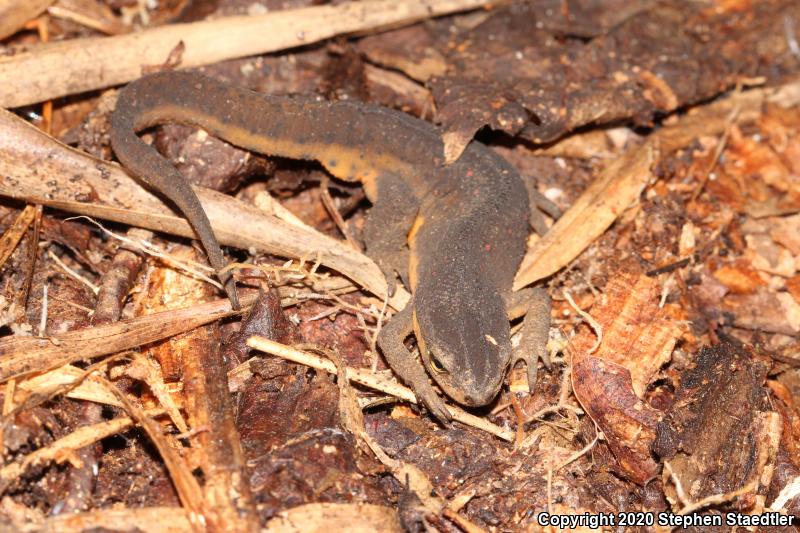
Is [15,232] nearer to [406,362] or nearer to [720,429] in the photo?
[406,362]

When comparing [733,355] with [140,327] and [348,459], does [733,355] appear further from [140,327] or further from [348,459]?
[140,327]

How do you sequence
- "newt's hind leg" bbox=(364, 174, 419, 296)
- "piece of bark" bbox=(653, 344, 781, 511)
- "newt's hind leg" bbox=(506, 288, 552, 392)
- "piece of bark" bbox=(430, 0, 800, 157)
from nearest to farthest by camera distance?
"piece of bark" bbox=(653, 344, 781, 511) → "newt's hind leg" bbox=(506, 288, 552, 392) → "newt's hind leg" bbox=(364, 174, 419, 296) → "piece of bark" bbox=(430, 0, 800, 157)

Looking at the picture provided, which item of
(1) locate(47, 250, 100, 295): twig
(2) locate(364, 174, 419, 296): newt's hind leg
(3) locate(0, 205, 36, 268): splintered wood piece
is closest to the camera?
(3) locate(0, 205, 36, 268): splintered wood piece

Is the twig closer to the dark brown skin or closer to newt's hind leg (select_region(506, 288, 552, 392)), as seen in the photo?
the dark brown skin

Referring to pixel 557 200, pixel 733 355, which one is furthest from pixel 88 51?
pixel 733 355

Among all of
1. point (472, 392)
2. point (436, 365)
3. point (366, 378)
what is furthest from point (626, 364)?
point (366, 378)

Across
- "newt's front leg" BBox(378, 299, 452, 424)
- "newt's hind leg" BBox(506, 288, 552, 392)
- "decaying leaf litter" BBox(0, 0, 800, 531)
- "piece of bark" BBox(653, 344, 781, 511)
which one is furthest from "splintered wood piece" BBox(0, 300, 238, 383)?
"piece of bark" BBox(653, 344, 781, 511)
